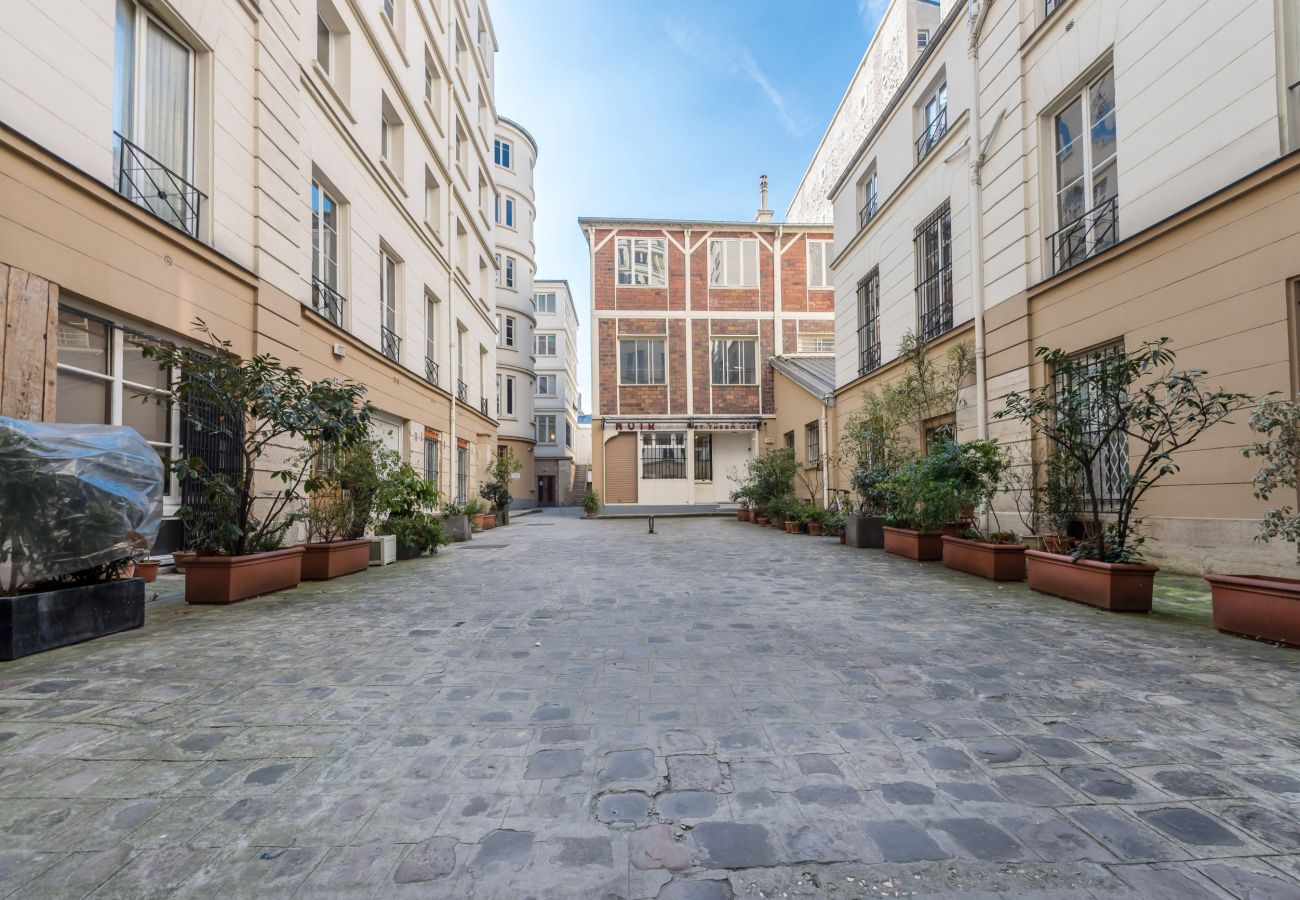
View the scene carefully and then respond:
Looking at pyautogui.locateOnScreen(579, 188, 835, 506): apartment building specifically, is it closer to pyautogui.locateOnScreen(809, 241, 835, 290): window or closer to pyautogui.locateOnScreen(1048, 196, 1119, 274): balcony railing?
pyautogui.locateOnScreen(809, 241, 835, 290): window

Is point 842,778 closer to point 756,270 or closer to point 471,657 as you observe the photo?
point 471,657

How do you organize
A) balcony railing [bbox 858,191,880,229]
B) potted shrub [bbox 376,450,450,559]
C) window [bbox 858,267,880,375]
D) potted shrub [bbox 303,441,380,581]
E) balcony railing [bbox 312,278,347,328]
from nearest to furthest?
potted shrub [bbox 303,441,380,581] < potted shrub [bbox 376,450,450,559] < balcony railing [bbox 312,278,347,328] < window [bbox 858,267,880,375] < balcony railing [bbox 858,191,880,229]

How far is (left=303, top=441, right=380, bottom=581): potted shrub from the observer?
→ 263 inches

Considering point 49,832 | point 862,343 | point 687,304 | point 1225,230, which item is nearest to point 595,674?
point 49,832

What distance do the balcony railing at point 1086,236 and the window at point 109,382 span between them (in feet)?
31.9

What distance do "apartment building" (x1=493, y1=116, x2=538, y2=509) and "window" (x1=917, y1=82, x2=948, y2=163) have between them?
59.8 feet

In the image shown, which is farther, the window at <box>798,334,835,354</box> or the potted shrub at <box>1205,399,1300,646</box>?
the window at <box>798,334,835,354</box>

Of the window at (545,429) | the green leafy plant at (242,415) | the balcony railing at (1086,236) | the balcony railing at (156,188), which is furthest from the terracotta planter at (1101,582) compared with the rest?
the window at (545,429)

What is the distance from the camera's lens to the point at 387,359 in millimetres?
10047

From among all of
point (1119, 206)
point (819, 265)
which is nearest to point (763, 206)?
point (819, 265)

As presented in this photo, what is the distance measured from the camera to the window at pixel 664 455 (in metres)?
19.6

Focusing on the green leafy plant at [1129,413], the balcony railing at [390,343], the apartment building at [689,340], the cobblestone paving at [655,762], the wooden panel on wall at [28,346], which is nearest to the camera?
the cobblestone paving at [655,762]

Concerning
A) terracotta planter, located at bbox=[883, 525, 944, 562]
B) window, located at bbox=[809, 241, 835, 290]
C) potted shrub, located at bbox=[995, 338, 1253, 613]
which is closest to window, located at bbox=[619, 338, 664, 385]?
window, located at bbox=[809, 241, 835, 290]

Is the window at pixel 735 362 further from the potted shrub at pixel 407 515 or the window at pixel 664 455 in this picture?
the potted shrub at pixel 407 515
